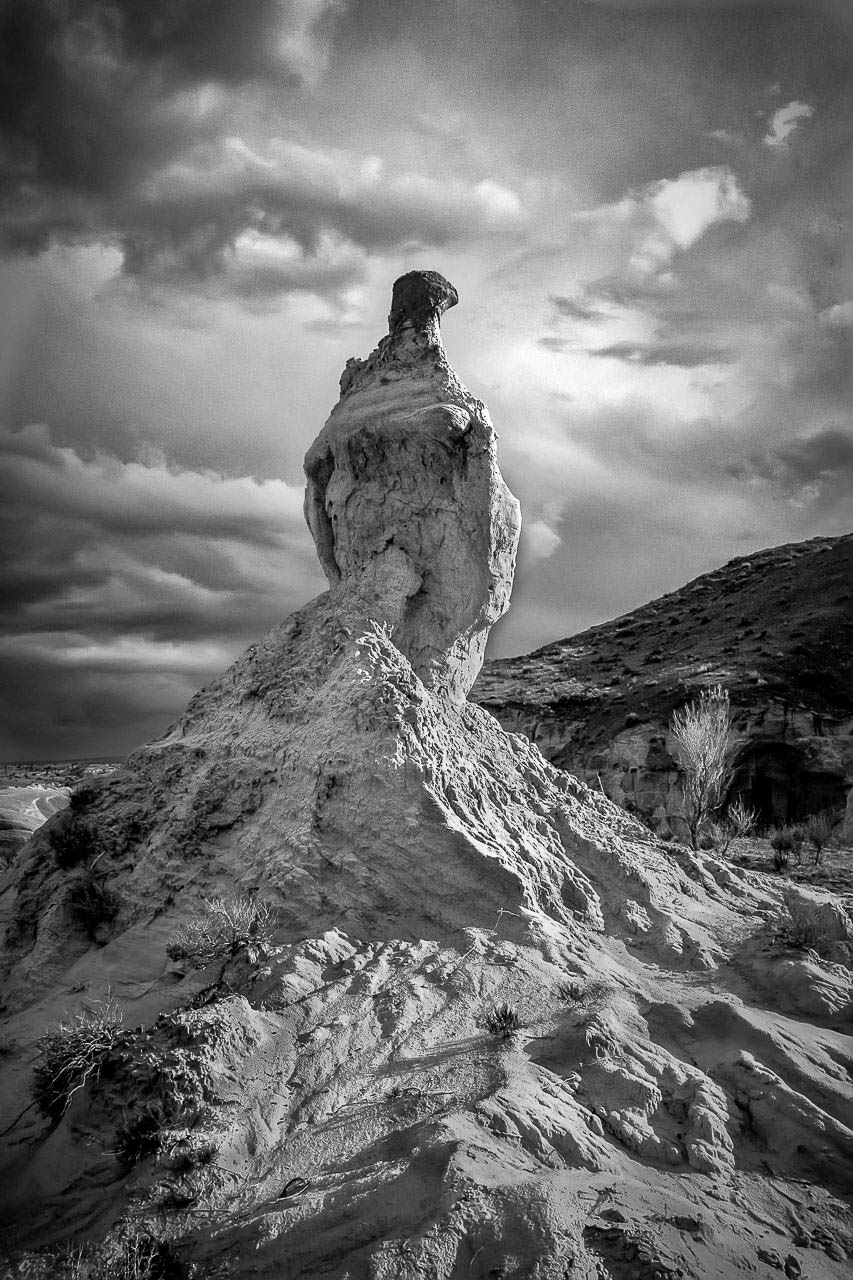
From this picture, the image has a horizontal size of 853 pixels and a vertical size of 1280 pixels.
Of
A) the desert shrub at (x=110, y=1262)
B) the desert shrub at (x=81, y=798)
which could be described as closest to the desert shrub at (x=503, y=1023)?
the desert shrub at (x=110, y=1262)

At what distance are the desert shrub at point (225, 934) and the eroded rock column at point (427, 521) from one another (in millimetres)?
4076

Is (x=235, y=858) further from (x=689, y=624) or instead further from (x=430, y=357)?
(x=689, y=624)

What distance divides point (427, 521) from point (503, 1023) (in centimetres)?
653

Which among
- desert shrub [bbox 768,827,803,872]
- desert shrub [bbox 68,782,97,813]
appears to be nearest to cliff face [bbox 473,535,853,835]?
desert shrub [bbox 768,827,803,872]

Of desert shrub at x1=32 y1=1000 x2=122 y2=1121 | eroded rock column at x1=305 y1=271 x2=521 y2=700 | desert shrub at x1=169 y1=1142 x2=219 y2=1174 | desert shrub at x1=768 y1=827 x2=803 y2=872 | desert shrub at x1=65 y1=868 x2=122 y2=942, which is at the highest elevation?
eroded rock column at x1=305 y1=271 x2=521 y2=700

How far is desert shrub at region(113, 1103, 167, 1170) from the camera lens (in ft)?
14.2

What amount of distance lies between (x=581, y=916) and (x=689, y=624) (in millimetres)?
46847

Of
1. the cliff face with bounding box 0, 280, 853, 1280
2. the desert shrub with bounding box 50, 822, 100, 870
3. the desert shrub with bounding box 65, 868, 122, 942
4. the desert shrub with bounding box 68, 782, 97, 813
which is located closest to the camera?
the cliff face with bounding box 0, 280, 853, 1280

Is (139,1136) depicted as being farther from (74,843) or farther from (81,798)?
(81,798)

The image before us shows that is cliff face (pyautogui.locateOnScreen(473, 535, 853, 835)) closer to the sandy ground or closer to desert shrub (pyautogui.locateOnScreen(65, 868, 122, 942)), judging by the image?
desert shrub (pyautogui.locateOnScreen(65, 868, 122, 942))

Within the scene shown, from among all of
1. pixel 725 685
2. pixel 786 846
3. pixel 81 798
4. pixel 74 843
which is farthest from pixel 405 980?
pixel 725 685

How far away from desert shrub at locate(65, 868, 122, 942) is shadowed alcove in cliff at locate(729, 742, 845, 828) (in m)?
28.6

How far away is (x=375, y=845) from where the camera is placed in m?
7.04

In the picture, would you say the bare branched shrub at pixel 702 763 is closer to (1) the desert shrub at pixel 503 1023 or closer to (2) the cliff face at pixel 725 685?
(2) the cliff face at pixel 725 685
